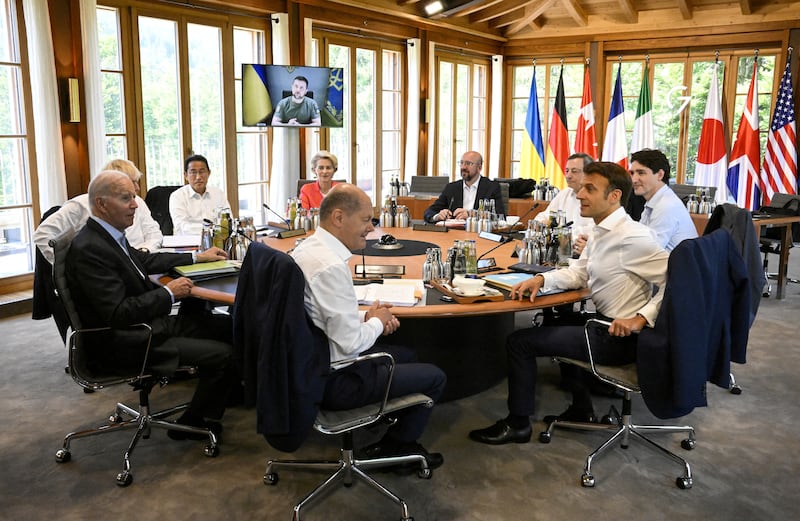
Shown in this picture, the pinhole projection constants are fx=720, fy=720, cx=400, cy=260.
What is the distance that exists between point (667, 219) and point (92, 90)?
177 inches

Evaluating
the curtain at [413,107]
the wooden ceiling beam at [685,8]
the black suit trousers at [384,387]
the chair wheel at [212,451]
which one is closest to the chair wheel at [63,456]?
the chair wheel at [212,451]

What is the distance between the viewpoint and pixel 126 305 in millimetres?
2852

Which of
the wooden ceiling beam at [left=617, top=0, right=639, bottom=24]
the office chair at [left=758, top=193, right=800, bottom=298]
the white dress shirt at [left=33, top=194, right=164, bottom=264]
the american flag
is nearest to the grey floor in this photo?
the white dress shirt at [left=33, top=194, right=164, bottom=264]

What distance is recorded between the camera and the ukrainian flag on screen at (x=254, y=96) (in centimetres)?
691

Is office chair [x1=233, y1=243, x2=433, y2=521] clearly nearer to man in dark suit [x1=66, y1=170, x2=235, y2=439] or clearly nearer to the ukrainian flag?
man in dark suit [x1=66, y1=170, x2=235, y2=439]

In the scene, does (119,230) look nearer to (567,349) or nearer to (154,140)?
(567,349)

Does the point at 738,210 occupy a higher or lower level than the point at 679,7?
lower

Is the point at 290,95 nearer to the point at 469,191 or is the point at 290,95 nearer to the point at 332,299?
the point at 469,191

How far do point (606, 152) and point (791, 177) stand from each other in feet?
7.59

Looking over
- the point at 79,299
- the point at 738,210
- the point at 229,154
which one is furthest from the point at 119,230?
the point at 229,154

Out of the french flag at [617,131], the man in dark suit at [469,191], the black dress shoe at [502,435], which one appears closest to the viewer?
the black dress shoe at [502,435]

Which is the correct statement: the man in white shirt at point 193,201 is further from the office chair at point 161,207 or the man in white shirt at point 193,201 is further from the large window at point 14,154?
the large window at point 14,154

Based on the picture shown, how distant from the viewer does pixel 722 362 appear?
2.85m

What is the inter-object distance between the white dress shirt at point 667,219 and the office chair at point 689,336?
1.26 metres
